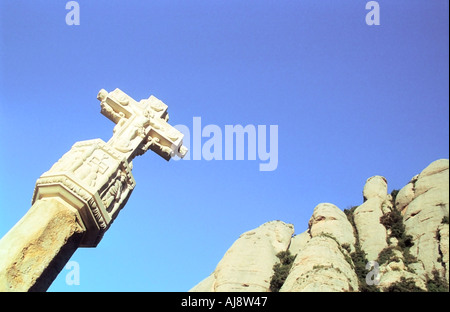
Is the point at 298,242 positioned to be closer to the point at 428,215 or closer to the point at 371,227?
the point at 371,227

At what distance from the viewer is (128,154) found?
7383 mm

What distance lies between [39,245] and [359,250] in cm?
2060

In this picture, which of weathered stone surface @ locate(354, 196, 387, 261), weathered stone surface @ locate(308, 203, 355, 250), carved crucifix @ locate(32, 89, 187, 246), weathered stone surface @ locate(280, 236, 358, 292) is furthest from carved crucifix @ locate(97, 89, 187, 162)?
weathered stone surface @ locate(308, 203, 355, 250)

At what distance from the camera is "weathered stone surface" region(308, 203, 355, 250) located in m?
24.3

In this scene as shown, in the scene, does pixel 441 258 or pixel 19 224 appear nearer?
pixel 19 224

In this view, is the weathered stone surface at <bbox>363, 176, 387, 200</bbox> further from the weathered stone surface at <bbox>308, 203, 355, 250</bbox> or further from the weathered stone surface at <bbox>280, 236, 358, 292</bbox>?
the weathered stone surface at <bbox>280, 236, 358, 292</bbox>

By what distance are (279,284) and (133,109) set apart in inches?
574

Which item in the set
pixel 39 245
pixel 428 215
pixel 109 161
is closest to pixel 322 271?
pixel 428 215

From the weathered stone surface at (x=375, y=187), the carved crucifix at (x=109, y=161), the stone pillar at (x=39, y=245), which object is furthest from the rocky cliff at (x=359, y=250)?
the stone pillar at (x=39, y=245)

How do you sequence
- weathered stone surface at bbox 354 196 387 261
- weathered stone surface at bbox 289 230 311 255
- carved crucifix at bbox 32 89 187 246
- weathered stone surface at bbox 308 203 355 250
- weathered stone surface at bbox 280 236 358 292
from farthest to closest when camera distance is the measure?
weathered stone surface at bbox 289 230 311 255 < weathered stone surface at bbox 308 203 355 250 < weathered stone surface at bbox 354 196 387 261 < weathered stone surface at bbox 280 236 358 292 < carved crucifix at bbox 32 89 187 246

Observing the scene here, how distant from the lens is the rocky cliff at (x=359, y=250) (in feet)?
56.4

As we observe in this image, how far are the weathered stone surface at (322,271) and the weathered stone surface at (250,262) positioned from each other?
2.24 m
